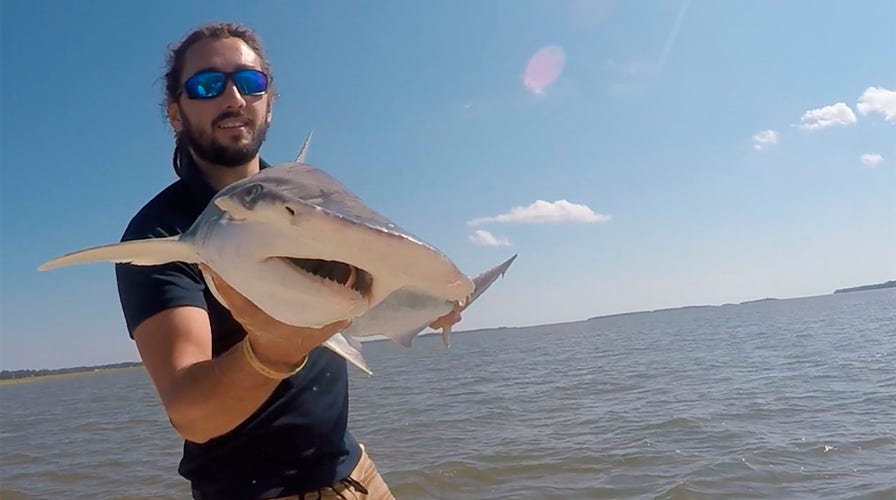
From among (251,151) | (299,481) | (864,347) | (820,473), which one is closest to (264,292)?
(299,481)

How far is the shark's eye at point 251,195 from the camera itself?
1210mm

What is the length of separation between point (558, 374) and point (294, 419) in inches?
655

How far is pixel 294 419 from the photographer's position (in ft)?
7.09

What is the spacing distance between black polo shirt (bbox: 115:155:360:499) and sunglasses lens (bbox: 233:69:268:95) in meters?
0.55

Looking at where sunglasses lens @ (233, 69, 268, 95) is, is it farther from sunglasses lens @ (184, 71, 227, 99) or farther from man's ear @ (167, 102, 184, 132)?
man's ear @ (167, 102, 184, 132)

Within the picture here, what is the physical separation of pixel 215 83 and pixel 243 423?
1.46m

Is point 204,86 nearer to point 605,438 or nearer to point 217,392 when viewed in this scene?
point 217,392

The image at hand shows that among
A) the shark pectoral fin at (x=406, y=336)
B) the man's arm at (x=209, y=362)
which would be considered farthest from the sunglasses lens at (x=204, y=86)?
the shark pectoral fin at (x=406, y=336)

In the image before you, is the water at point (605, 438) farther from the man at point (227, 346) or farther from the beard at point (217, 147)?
the beard at point (217, 147)

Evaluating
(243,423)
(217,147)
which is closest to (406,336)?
(243,423)

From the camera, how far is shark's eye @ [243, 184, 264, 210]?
3.97 feet

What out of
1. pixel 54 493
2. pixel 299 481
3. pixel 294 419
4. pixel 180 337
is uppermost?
pixel 180 337

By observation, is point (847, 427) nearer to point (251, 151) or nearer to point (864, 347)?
point (251, 151)

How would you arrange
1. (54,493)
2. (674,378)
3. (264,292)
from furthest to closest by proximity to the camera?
(674,378)
(54,493)
(264,292)
